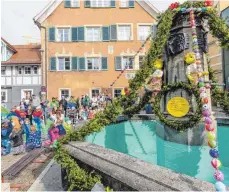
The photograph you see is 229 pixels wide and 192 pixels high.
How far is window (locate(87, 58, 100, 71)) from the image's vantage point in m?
24.9

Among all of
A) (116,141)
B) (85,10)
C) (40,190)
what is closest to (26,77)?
(85,10)

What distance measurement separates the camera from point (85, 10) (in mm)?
25188

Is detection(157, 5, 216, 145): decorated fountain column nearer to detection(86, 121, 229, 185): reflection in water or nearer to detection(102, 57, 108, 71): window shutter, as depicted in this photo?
detection(86, 121, 229, 185): reflection in water

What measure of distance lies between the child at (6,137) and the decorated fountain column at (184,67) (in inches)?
196

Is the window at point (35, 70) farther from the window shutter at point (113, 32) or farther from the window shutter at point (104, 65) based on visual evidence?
the window shutter at point (113, 32)

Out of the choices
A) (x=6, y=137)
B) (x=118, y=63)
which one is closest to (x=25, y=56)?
(x=118, y=63)

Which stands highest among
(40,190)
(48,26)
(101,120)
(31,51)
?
(48,26)

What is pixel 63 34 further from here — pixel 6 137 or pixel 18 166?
pixel 18 166

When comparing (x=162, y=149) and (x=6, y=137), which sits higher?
(x=6, y=137)

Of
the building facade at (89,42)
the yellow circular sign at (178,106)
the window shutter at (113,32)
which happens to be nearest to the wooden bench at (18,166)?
the yellow circular sign at (178,106)

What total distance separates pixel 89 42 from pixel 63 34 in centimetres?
274

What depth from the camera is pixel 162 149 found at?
658cm

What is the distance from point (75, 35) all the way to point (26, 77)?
7.08m

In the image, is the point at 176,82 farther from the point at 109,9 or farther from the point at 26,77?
the point at 26,77
